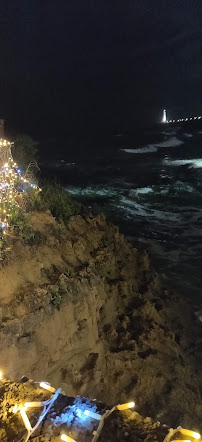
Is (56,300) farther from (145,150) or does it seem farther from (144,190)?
(145,150)

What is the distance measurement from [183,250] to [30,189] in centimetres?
644

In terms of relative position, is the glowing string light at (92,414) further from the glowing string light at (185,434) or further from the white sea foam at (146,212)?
the white sea foam at (146,212)

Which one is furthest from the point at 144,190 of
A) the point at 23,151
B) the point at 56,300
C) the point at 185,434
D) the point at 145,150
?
the point at 145,150

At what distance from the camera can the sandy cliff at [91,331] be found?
5.06m

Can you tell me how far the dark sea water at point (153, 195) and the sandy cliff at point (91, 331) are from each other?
2.18 m

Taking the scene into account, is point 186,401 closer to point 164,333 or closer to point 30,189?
point 164,333

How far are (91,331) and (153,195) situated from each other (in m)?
15.3

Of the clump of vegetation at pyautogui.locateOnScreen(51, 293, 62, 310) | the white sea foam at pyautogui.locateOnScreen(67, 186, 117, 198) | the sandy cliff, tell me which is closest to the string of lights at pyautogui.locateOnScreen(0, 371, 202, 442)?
the sandy cliff

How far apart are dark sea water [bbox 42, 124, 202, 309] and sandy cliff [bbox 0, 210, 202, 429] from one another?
2.18 meters

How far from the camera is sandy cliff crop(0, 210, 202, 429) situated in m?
5.06

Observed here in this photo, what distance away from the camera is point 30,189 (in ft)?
25.3

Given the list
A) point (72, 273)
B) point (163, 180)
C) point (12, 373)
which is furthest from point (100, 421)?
point (163, 180)

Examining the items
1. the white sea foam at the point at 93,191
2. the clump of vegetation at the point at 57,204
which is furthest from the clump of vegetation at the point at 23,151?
the white sea foam at the point at 93,191

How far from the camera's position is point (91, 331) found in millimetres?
5941
